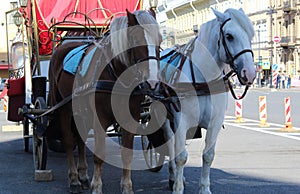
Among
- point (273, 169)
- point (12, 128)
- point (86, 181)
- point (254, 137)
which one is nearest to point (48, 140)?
point (86, 181)

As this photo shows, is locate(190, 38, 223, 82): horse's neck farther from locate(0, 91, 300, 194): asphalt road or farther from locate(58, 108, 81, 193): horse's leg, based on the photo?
locate(58, 108, 81, 193): horse's leg

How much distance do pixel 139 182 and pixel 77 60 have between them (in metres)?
2.01

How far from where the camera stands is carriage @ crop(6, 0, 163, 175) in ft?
29.6

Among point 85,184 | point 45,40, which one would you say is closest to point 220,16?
point 85,184

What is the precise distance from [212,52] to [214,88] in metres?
0.40

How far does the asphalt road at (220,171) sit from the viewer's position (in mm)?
8047

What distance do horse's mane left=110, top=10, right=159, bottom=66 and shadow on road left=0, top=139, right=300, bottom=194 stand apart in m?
2.13

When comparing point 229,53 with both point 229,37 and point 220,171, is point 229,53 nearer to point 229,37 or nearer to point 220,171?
point 229,37

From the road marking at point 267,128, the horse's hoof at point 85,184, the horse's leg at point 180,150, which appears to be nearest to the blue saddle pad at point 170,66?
the horse's leg at point 180,150

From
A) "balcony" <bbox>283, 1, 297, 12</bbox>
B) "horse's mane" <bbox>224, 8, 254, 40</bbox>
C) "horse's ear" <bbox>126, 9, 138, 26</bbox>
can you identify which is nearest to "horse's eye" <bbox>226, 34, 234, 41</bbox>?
"horse's mane" <bbox>224, 8, 254, 40</bbox>

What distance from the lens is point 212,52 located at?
6.82 m

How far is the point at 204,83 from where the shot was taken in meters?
6.85

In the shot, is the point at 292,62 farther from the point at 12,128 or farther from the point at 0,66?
the point at 12,128

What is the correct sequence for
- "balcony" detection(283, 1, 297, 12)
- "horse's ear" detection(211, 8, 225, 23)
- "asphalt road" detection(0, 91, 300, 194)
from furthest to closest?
"balcony" detection(283, 1, 297, 12) → "asphalt road" detection(0, 91, 300, 194) → "horse's ear" detection(211, 8, 225, 23)
